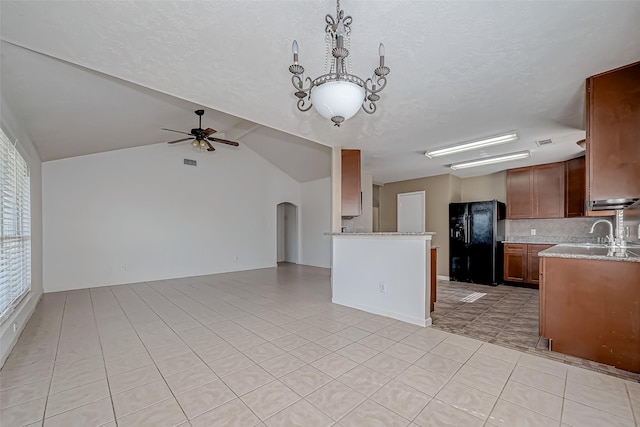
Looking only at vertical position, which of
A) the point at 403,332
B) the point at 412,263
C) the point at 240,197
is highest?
the point at 240,197

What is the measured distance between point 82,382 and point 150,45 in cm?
254

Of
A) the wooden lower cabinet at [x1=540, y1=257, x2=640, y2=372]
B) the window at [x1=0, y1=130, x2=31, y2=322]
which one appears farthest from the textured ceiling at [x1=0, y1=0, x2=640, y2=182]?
the wooden lower cabinet at [x1=540, y1=257, x2=640, y2=372]

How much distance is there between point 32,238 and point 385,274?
5.04 metres

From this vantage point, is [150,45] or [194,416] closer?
[194,416]

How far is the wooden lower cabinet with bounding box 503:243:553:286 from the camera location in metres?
5.43

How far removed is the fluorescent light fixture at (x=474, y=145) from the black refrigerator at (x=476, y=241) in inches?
77.6

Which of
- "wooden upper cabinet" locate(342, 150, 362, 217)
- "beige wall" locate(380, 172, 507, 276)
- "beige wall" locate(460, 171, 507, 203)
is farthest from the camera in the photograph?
"beige wall" locate(380, 172, 507, 276)

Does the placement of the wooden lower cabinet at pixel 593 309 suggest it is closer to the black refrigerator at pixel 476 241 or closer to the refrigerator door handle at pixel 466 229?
the black refrigerator at pixel 476 241

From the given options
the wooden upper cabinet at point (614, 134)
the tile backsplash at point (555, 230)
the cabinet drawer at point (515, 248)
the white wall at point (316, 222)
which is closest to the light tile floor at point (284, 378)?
the wooden upper cabinet at point (614, 134)

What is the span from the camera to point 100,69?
231cm

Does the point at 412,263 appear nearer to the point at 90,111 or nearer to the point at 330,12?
the point at 330,12

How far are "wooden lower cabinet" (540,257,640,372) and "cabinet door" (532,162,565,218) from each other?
3666 mm

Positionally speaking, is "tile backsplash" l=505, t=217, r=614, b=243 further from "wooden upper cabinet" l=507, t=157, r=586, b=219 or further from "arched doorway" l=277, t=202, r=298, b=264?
"arched doorway" l=277, t=202, r=298, b=264

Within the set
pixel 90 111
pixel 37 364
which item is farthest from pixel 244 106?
pixel 37 364
